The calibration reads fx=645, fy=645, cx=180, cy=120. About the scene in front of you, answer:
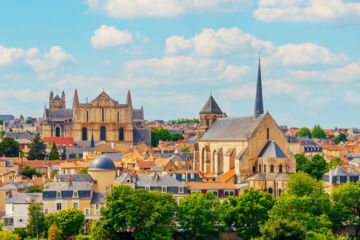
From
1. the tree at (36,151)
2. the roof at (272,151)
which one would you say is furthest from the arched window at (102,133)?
the roof at (272,151)

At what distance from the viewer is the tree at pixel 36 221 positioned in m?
68.1

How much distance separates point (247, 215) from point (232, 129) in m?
28.6

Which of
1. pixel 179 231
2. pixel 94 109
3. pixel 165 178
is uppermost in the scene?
pixel 94 109

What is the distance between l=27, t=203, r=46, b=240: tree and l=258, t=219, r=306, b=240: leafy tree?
78.5ft

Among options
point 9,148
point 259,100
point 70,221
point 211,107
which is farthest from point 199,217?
point 9,148

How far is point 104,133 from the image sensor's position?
166m

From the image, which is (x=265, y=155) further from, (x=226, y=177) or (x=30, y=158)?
(x=30, y=158)

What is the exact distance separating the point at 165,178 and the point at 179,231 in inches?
559

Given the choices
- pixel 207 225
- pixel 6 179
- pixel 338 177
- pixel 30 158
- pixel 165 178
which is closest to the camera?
pixel 207 225

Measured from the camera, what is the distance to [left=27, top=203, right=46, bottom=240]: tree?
224 feet

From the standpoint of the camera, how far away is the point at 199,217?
6706cm

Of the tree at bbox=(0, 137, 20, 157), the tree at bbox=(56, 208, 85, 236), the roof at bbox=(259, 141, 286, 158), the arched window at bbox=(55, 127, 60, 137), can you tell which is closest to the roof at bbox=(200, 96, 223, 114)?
the roof at bbox=(259, 141, 286, 158)

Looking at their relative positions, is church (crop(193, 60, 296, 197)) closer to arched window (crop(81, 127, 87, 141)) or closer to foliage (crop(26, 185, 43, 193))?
foliage (crop(26, 185, 43, 193))

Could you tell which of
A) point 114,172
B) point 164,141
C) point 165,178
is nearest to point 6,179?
point 114,172
